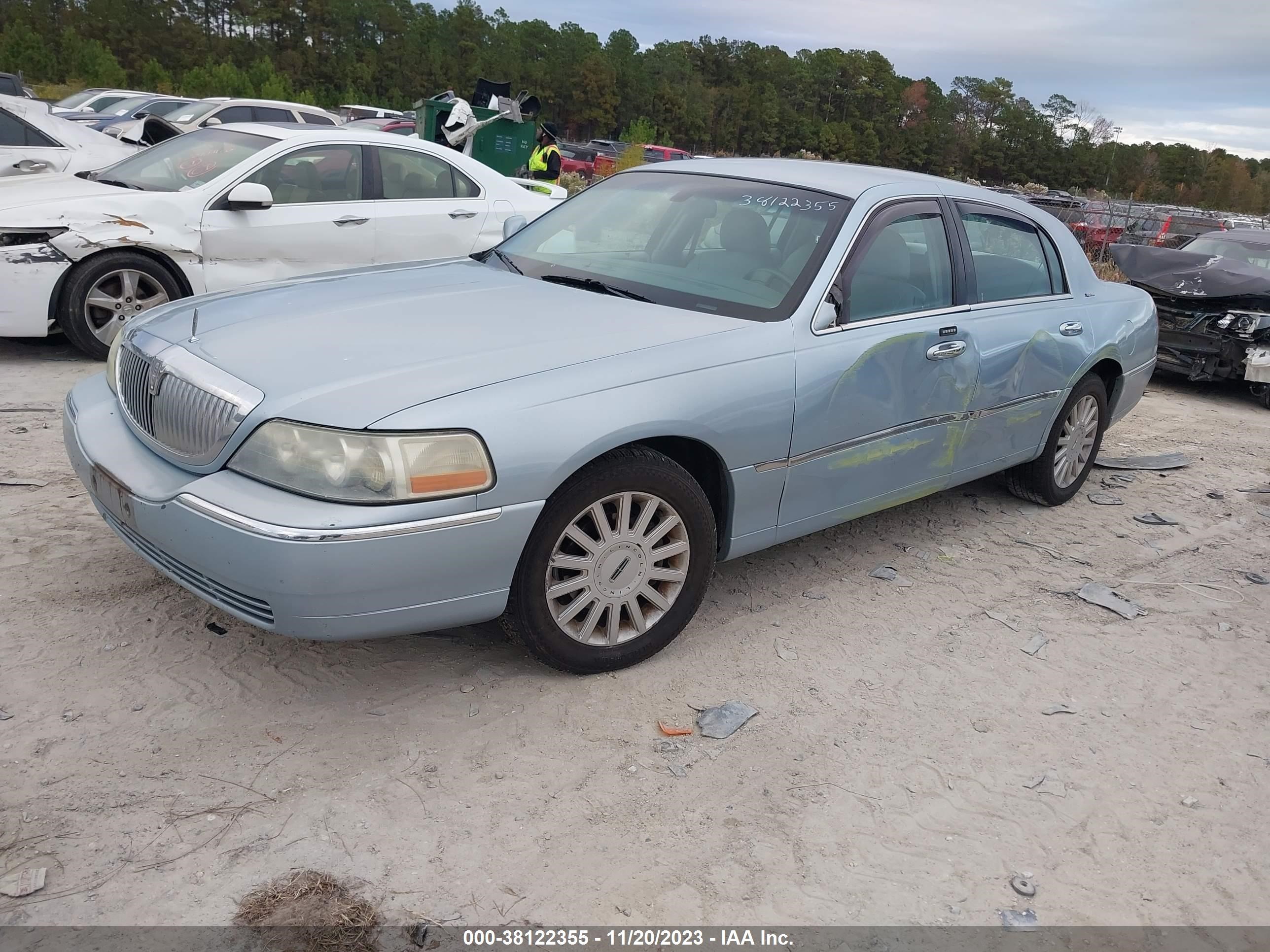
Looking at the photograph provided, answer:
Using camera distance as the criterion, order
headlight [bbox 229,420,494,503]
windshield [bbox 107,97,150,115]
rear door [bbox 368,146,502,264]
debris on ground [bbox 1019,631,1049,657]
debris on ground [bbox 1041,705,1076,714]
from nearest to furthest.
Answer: headlight [bbox 229,420,494,503]
debris on ground [bbox 1041,705,1076,714]
debris on ground [bbox 1019,631,1049,657]
rear door [bbox 368,146,502,264]
windshield [bbox 107,97,150,115]

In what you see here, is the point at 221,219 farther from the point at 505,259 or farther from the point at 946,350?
the point at 946,350

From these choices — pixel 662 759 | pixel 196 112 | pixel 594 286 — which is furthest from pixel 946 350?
pixel 196 112

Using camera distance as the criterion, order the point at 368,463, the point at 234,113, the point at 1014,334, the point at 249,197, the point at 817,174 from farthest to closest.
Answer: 1. the point at 234,113
2. the point at 249,197
3. the point at 1014,334
4. the point at 817,174
5. the point at 368,463

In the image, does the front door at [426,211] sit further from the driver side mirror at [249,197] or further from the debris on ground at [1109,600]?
the debris on ground at [1109,600]

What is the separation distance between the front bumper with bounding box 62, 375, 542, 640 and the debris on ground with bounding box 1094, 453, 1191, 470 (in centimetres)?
476

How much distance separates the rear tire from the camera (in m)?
5.24

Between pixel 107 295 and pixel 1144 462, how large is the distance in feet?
21.8

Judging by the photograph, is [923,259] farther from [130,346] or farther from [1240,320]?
[1240,320]

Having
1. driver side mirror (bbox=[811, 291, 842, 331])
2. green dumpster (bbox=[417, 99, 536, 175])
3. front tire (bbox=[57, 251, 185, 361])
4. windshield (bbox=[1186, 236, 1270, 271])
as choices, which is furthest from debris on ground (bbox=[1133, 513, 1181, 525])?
green dumpster (bbox=[417, 99, 536, 175])

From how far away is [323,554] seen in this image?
2672mm

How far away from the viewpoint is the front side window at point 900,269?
12.6ft

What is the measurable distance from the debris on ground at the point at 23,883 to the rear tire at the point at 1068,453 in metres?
4.54

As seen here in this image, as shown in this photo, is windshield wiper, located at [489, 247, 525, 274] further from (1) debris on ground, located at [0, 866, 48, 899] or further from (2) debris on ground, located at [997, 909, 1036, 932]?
(2) debris on ground, located at [997, 909, 1036, 932]

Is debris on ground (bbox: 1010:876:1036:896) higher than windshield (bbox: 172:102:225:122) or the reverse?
the reverse
